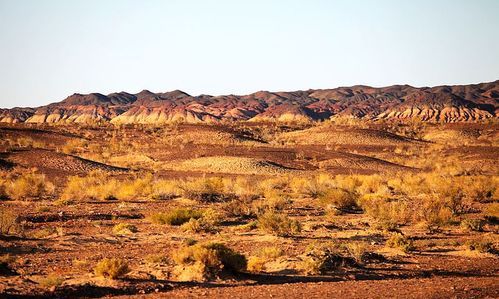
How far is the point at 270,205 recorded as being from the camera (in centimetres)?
2564

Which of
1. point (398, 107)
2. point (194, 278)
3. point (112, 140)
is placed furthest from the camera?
point (398, 107)

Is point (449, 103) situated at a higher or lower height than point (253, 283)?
higher

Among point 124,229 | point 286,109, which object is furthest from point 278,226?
point 286,109

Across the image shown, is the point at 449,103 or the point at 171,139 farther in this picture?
the point at 449,103

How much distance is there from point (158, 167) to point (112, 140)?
1914 cm

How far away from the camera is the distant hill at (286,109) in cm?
13538

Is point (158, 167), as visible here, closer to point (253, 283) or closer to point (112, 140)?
point (112, 140)

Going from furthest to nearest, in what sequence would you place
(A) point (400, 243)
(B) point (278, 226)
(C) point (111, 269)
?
(B) point (278, 226) → (A) point (400, 243) → (C) point (111, 269)

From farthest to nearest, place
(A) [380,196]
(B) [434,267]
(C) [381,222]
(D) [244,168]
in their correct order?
(D) [244,168], (A) [380,196], (C) [381,222], (B) [434,267]

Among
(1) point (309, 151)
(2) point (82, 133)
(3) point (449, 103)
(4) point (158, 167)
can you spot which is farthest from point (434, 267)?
(3) point (449, 103)

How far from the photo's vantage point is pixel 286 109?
5974 inches

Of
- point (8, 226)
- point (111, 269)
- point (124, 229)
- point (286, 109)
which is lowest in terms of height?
point (124, 229)

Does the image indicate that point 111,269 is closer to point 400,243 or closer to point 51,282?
point 51,282

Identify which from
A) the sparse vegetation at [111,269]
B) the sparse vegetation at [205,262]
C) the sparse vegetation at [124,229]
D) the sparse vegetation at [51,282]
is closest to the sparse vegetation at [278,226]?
the sparse vegetation at [124,229]
